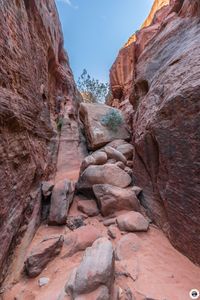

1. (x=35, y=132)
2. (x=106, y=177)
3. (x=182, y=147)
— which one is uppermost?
(x=35, y=132)

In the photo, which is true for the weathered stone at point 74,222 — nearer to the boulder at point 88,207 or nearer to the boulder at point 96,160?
the boulder at point 88,207

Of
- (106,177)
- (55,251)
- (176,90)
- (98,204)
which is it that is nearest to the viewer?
(55,251)

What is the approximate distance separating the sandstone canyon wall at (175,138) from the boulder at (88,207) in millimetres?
1259

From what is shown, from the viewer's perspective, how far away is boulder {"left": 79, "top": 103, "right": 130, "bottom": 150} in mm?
7910

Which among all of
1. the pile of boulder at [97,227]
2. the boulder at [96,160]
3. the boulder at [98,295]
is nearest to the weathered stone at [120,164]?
the pile of boulder at [97,227]

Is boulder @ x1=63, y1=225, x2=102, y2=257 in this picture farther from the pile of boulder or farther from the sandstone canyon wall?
the sandstone canyon wall

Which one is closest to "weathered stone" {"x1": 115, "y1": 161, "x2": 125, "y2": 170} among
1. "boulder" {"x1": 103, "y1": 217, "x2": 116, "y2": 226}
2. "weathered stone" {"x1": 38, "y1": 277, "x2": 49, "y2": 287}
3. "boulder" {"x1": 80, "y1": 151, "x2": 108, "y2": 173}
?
"boulder" {"x1": 80, "y1": 151, "x2": 108, "y2": 173}

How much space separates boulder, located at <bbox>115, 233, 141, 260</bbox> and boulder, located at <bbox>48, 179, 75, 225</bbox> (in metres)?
1.47

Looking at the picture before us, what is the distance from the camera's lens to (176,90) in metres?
3.52

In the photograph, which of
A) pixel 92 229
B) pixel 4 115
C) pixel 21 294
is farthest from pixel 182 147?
pixel 21 294

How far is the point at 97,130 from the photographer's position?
8.07 metres

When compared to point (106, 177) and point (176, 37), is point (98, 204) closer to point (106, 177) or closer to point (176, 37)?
point (106, 177)

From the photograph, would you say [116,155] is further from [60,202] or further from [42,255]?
[42,255]

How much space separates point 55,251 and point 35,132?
2885 mm
